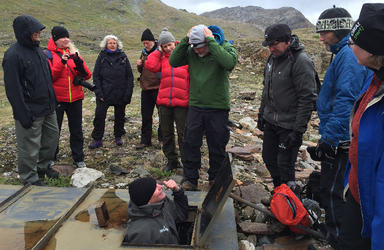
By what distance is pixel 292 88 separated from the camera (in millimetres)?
3496

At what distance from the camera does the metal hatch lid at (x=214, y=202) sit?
2.48 meters

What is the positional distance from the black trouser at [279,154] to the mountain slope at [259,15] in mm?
109157

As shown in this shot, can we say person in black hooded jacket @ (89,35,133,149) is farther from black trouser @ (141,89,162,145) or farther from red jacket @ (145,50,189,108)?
red jacket @ (145,50,189,108)

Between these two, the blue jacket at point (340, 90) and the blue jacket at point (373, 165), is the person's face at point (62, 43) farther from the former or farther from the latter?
the blue jacket at point (373, 165)

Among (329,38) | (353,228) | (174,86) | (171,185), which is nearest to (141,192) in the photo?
(171,185)

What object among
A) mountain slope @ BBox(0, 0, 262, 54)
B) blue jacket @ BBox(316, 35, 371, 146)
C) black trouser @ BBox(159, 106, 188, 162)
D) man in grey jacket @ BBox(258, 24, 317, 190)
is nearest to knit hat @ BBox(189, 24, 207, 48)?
man in grey jacket @ BBox(258, 24, 317, 190)

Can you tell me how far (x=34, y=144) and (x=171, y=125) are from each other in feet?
6.20

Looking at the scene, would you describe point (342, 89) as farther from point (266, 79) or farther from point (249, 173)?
point (249, 173)

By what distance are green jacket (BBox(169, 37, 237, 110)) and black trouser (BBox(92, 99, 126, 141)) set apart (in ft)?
6.92

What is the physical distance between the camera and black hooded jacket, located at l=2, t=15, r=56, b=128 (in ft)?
12.2

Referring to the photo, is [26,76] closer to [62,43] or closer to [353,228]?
[62,43]

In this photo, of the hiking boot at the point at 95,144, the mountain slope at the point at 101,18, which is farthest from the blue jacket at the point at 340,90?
the mountain slope at the point at 101,18

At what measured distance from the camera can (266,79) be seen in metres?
3.82

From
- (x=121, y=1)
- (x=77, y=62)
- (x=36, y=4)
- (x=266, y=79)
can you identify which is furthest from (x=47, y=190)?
(x=121, y=1)
